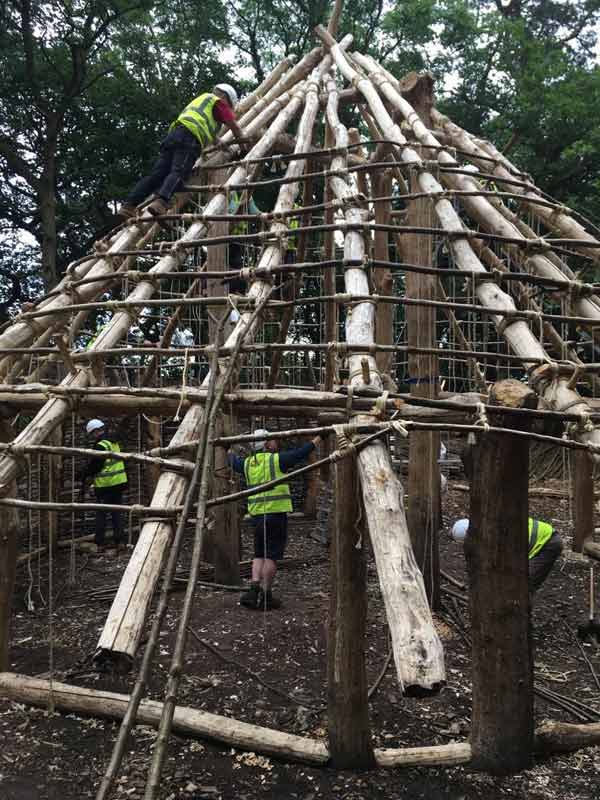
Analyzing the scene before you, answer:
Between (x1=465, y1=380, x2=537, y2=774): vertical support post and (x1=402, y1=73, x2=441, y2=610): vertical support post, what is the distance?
6.01ft

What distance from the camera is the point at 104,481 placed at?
7.00 meters

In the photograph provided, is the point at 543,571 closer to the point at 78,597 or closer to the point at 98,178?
the point at 78,597

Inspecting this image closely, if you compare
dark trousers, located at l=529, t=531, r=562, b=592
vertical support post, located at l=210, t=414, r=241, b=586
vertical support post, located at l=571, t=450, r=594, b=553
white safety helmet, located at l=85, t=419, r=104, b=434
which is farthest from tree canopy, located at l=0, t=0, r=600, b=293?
dark trousers, located at l=529, t=531, r=562, b=592

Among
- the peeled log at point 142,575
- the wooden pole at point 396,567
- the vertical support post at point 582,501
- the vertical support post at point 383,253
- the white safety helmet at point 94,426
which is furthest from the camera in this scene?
the white safety helmet at point 94,426

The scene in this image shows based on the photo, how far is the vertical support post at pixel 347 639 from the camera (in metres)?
2.85

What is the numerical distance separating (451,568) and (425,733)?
3117mm

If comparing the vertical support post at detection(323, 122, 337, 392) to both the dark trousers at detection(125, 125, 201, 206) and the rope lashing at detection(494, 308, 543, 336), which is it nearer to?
the dark trousers at detection(125, 125, 201, 206)

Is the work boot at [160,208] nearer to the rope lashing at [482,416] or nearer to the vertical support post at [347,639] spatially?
the vertical support post at [347,639]

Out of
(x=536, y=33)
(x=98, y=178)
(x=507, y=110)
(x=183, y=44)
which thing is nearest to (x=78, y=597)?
(x=98, y=178)

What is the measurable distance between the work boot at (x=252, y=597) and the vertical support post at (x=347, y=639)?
7.40ft

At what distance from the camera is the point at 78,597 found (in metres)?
5.63

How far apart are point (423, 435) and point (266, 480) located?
1356 millimetres

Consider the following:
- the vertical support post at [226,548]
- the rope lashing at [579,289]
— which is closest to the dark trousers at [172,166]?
the vertical support post at [226,548]

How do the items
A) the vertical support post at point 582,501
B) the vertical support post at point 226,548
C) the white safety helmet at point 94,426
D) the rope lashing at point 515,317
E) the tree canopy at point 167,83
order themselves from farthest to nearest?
the tree canopy at point 167,83
the white safety helmet at point 94,426
the vertical support post at point 582,501
the vertical support post at point 226,548
the rope lashing at point 515,317
